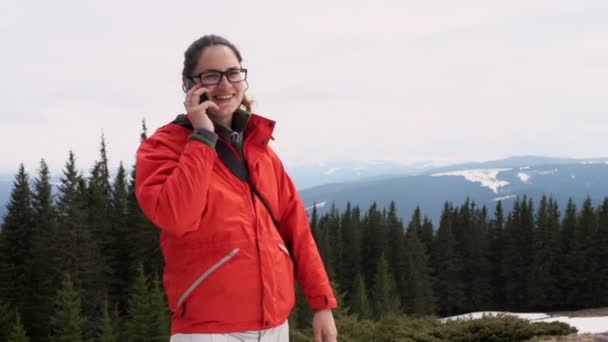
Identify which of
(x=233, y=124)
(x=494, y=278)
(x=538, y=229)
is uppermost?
(x=233, y=124)

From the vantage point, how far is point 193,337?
2957mm

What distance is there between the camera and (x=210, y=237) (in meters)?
2.91

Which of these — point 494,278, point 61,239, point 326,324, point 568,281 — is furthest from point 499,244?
point 326,324

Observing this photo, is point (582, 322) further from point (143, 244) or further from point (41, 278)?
point (41, 278)

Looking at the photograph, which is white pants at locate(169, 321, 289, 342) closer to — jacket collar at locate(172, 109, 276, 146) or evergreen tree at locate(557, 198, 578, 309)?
jacket collar at locate(172, 109, 276, 146)

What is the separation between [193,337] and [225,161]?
3.03ft

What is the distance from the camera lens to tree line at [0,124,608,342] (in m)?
41.0

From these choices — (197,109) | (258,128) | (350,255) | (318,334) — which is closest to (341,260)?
(350,255)

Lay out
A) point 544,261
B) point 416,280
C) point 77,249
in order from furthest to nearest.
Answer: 1. point 544,261
2. point 416,280
3. point 77,249

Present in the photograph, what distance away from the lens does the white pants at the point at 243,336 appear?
116 inches

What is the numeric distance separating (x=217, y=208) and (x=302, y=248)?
2.27ft

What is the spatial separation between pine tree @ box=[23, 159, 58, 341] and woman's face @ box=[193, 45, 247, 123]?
41204 millimetres

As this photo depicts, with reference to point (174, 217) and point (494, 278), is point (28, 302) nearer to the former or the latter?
point (174, 217)

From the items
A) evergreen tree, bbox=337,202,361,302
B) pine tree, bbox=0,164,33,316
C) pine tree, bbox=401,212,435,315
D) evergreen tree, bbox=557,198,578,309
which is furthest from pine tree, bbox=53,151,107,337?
evergreen tree, bbox=557,198,578,309
